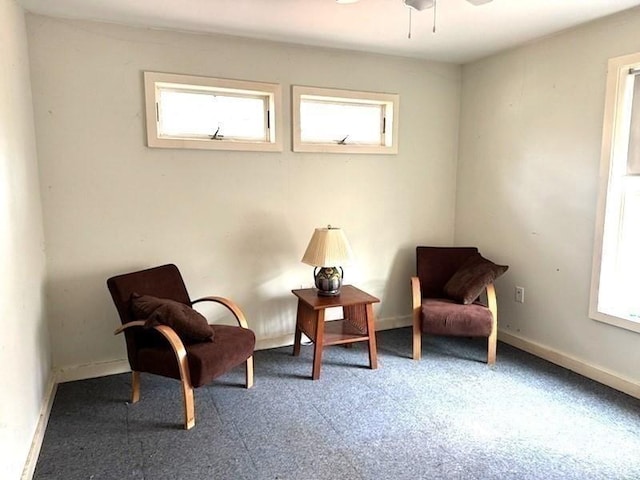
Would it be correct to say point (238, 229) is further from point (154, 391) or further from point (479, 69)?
point (479, 69)

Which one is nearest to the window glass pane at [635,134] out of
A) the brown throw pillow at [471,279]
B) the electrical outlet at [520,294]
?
the brown throw pillow at [471,279]

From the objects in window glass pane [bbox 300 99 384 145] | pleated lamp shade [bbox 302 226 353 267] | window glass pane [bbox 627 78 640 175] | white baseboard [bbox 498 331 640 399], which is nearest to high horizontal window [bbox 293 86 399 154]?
window glass pane [bbox 300 99 384 145]

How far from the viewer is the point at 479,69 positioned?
370 cm

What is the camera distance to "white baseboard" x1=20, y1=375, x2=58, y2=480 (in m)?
1.95

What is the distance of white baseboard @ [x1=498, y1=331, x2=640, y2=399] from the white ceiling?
89.3 inches

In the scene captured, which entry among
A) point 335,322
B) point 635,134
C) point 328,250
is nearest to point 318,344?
point 335,322

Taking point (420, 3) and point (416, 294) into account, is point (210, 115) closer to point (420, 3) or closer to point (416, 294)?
point (420, 3)

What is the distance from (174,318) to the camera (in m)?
2.43

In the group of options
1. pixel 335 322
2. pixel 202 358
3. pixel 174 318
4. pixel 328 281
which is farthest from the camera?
pixel 335 322

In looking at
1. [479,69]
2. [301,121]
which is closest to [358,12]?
[301,121]

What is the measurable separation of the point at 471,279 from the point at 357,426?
1.51 metres

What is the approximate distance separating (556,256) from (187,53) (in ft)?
9.84

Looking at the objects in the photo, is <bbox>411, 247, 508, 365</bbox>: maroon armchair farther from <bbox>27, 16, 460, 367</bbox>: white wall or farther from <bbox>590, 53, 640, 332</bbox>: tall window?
<bbox>590, 53, 640, 332</bbox>: tall window

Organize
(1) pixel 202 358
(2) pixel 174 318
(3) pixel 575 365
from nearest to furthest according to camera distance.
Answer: (1) pixel 202 358 → (2) pixel 174 318 → (3) pixel 575 365
